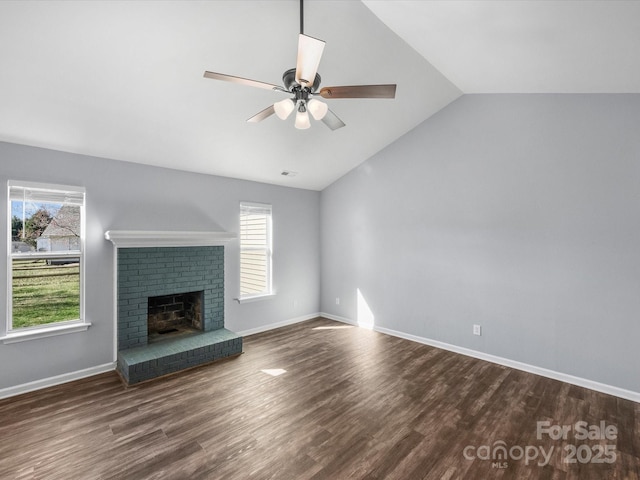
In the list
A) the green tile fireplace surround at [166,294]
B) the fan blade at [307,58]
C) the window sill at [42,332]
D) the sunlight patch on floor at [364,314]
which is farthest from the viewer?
the sunlight patch on floor at [364,314]

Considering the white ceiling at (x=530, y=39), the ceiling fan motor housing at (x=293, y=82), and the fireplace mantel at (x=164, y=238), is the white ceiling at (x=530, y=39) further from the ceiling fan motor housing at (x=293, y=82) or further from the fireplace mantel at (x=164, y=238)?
the fireplace mantel at (x=164, y=238)

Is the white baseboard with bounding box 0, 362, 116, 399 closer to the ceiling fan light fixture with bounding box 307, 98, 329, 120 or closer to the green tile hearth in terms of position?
the green tile hearth

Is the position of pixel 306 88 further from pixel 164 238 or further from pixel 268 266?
pixel 268 266

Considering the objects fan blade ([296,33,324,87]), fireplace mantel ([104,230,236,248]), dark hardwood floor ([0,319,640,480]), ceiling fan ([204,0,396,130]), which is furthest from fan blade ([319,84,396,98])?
fireplace mantel ([104,230,236,248])

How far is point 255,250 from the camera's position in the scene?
5082 millimetres

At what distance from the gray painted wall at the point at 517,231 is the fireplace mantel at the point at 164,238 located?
95.6 inches

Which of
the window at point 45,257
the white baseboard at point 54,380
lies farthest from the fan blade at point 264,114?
the white baseboard at point 54,380

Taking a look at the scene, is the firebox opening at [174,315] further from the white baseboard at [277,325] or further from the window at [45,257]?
the window at [45,257]

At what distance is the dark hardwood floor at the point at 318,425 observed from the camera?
2078mm

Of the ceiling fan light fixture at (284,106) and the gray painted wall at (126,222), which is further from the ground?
the ceiling fan light fixture at (284,106)

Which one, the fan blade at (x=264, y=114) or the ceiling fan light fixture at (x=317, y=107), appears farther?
the fan blade at (x=264, y=114)

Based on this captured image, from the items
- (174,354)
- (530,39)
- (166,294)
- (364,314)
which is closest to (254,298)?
(166,294)

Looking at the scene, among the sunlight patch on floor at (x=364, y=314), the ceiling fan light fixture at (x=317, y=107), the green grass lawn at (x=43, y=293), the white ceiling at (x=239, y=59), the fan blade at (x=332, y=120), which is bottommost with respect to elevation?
the sunlight patch on floor at (x=364, y=314)

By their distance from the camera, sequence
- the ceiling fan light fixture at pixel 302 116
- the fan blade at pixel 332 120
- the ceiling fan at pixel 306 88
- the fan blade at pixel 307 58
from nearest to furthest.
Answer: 1. the fan blade at pixel 307 58
2. the ceiling fan at pixel 306 88
3. the ceiling fan light fixture at pixel 302 116
4. the fan blade at pixel 332 120
